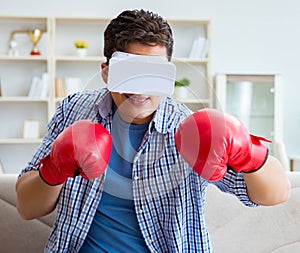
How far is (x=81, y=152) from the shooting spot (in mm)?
1146

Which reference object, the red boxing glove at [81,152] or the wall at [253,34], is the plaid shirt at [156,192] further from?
the wall at [253,34]

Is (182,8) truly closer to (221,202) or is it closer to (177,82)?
(221,202)

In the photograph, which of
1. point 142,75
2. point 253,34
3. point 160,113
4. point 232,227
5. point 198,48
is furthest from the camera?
point 253,34

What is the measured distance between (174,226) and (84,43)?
3.63 m

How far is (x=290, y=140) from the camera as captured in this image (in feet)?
16.6

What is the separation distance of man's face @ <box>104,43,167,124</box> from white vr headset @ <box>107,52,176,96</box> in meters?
0.04

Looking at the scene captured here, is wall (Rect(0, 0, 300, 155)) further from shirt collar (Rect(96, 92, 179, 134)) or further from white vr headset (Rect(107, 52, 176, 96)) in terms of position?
white vr headset (Rect(107, 52, 176, 96))

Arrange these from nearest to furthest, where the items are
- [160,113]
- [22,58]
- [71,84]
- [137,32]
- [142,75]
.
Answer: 1. [142,75]
2. [137,32]
3. [160,113]
4. [22,58]
5. [71,84]

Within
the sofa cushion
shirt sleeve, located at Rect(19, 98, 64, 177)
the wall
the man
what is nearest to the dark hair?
the man

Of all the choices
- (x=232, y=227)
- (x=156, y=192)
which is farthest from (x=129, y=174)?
(x=232, y=227)

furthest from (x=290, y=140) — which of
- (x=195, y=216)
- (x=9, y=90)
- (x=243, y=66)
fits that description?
(x=195, y=216)

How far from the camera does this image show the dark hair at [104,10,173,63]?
1.18 meters

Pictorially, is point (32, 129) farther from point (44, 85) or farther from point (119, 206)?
point (119, 206)

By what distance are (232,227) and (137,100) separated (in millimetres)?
701
